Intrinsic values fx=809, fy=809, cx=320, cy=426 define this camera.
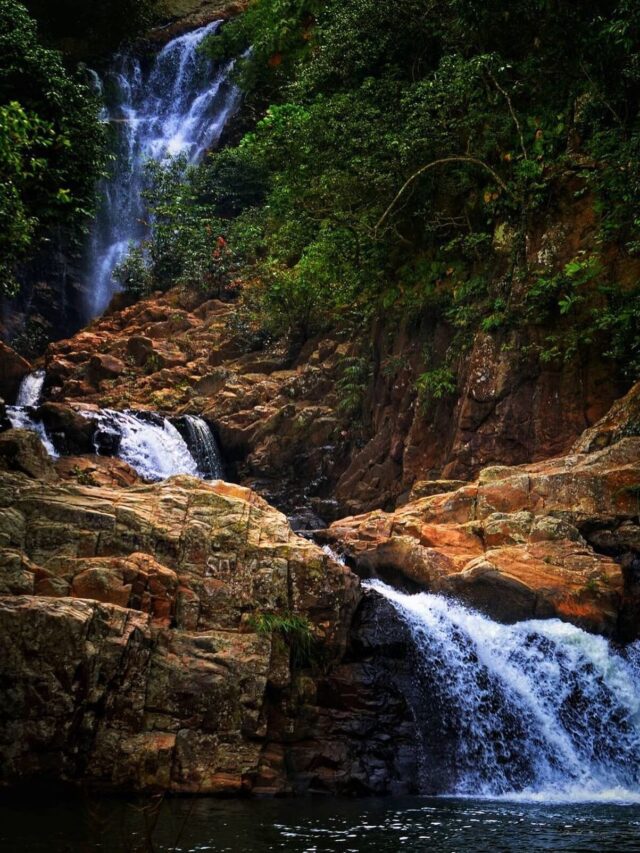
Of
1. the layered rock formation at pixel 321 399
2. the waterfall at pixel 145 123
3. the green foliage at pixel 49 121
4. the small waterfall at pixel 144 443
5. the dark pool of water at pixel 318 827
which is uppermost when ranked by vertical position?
the waterfall at pixel 145 123

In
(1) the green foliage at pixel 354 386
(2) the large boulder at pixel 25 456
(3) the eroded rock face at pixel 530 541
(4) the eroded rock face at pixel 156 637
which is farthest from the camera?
(1) the green foliage at pixel 354 386

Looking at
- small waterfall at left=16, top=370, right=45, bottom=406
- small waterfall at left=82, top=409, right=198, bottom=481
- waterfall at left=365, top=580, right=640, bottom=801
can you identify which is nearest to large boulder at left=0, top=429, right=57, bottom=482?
waterfall at left=365, top=580, right=640, bottom=801

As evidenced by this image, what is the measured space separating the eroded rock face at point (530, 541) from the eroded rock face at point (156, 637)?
261 cm

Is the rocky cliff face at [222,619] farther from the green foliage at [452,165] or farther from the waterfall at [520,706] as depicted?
the green foliage at [452,165]

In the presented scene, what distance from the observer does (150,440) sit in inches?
858

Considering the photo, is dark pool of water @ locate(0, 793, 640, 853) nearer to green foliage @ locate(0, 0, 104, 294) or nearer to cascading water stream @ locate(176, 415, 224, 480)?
green foliage @ locate(0, 0, 104, 294)

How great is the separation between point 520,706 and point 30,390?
19.4m

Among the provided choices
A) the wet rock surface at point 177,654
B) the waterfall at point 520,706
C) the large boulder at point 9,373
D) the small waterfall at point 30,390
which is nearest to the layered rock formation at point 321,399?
the small waterfall at point 30,390

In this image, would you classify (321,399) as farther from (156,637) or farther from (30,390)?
(156,637)

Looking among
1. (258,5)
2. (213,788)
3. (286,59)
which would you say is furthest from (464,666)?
(258,5)

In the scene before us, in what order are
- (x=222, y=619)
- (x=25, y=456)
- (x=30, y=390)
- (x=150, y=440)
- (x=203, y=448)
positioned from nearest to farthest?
(x=222, y=619)
(x=25, y=456)
(x=150, y=440)
(x=203, y=448)
(x=30, y=390)

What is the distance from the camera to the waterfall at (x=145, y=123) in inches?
1422

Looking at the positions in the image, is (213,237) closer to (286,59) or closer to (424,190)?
(286,59)

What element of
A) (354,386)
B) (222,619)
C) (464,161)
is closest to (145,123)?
(354,386)
